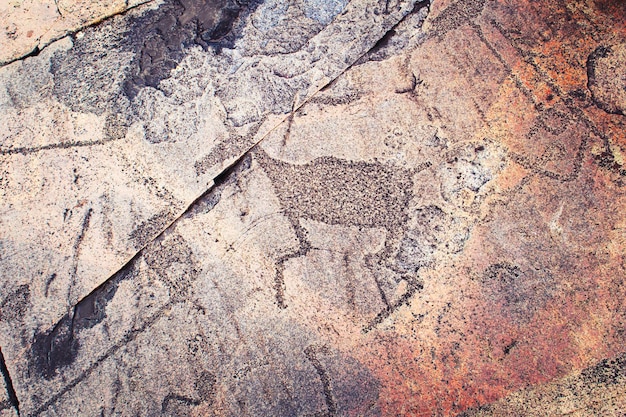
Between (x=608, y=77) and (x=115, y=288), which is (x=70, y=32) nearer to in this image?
(x=115, y=288)

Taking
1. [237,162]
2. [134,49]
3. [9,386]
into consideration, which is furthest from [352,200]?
[9,386]

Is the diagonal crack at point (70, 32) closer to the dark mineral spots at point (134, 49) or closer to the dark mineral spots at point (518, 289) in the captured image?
the dark mineral spots at point (134, 49)

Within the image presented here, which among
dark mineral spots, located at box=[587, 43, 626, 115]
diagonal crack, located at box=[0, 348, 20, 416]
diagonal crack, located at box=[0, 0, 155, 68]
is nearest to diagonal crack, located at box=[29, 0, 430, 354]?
diagonal crack, located at box=[0, 348, 20, 416]

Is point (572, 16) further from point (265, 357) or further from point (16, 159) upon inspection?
point (16, 159)

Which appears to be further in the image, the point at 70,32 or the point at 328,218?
the point at 70,32

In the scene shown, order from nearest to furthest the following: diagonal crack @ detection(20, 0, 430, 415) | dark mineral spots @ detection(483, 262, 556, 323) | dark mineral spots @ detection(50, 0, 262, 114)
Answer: dark mineral spots @ detection(483, 262, 556, 323), diagonal crack @ detection(20, 0, 430, 415), dark mineral spots @ detection(50, 0, 262, 114)

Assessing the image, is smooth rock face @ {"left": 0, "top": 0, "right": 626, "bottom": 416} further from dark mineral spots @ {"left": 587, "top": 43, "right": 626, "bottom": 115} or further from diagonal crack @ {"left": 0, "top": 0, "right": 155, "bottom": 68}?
diagonal crack @ {"left": 0, "top": 0, "right": 155, "bottom": 68}

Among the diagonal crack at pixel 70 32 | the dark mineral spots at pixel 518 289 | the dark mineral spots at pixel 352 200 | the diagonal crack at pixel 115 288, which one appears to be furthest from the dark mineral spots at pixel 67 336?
the dark mineral spots at pixel 518 289

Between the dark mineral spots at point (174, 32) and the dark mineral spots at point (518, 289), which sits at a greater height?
the dark mineral spots at point (174, 32)
